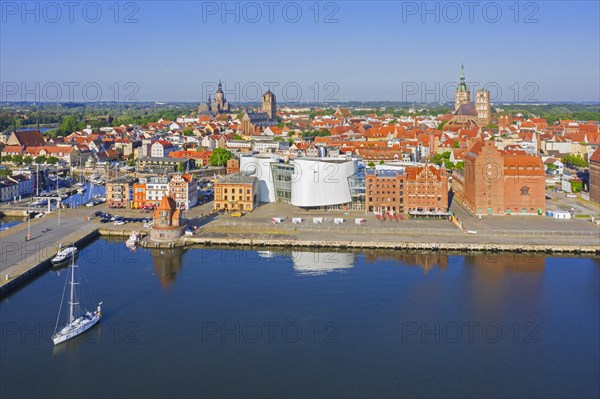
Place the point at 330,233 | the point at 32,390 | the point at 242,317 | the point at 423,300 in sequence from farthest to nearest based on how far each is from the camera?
the point at 330,233, the point at 423,300, the point at 242,317, the point at 32,390

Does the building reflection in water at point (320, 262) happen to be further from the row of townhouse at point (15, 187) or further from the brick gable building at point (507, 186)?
the row of townhouse at point (15, 187)

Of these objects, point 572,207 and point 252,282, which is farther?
point 572,207

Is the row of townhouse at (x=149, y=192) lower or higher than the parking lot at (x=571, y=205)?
higher

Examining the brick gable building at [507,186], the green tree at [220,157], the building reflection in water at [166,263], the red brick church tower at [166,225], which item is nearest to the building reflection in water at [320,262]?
the building reflection in water at [166,263]

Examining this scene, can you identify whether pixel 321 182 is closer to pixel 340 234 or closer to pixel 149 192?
pixel 340 234

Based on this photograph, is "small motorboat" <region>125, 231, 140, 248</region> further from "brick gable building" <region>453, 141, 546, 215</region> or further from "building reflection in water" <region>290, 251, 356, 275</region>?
"brick gable building" <region>453, 141, 546, 215</region>

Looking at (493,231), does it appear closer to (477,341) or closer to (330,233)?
(330,233)

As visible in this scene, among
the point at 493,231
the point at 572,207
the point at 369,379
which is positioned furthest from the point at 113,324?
the point at 572,207
